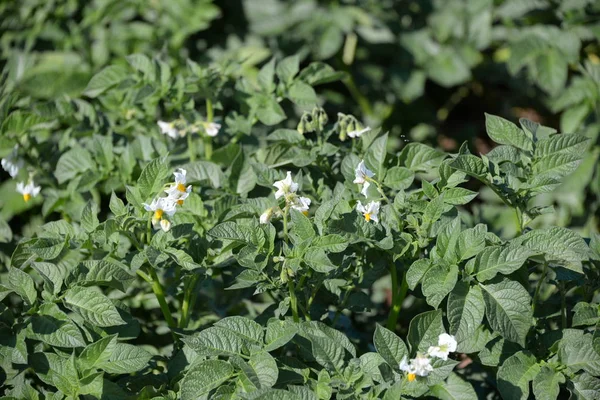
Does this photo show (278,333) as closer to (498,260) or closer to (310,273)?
Answer: (310,273)

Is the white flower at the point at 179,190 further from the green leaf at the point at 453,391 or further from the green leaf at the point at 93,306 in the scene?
the green leaf at the point at 453,391

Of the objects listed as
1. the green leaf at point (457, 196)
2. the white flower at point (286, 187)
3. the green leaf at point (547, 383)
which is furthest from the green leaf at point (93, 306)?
the green leaf at point (547, 383)

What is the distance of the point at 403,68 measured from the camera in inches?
135

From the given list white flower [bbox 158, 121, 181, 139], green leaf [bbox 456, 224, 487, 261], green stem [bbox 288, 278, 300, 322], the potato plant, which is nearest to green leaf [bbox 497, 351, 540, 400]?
the potato plant

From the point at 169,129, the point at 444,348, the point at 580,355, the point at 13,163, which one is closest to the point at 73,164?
the point at 13,163

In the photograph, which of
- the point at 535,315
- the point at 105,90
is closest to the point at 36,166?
the point at 105,90

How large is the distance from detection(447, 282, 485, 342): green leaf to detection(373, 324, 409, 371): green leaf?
11 centimetres

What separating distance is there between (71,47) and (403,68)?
157 cm

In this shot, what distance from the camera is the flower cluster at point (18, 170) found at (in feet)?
6.55

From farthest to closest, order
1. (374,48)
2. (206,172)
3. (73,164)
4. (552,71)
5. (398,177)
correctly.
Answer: (374,48), (552,71), (73,164), (206,172), (398,177)

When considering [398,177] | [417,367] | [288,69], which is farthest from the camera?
[288,69]

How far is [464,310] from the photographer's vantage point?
1.45 meters

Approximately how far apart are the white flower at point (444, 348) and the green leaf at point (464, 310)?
19 millimetres

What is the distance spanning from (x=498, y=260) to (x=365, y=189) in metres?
0.35
